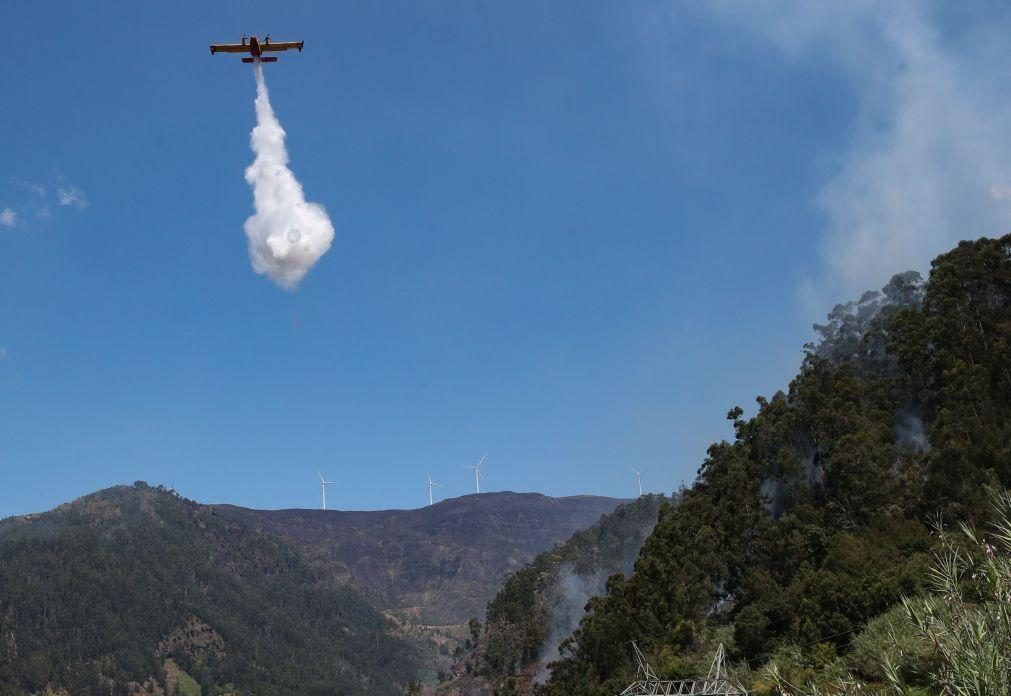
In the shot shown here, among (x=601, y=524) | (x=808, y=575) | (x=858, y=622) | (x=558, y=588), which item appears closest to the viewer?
(x=858, y=622)

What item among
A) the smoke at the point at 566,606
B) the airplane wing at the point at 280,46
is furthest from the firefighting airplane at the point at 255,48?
the smoke at the point at 566,606

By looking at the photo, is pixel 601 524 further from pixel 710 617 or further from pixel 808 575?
→ pixel 808 575

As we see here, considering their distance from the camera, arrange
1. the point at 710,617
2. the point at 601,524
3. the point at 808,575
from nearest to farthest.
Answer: the point at 808,575, the point at 710,617, the point at 601,524

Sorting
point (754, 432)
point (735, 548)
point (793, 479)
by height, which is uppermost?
point (754, 432)

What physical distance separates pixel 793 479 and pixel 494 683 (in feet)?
218

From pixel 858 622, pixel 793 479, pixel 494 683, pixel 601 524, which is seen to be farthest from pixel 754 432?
pixel 601 524

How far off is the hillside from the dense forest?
37659mm

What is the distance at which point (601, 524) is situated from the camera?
158 metres

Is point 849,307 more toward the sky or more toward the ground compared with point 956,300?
more toward the sky

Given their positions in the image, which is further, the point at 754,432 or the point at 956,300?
the point at 754,432

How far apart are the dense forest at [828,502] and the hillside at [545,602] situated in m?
37.7

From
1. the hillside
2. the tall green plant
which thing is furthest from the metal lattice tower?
the hillside

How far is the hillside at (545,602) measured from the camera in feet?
396

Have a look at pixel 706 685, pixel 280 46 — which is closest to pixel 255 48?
pixel 280 46
